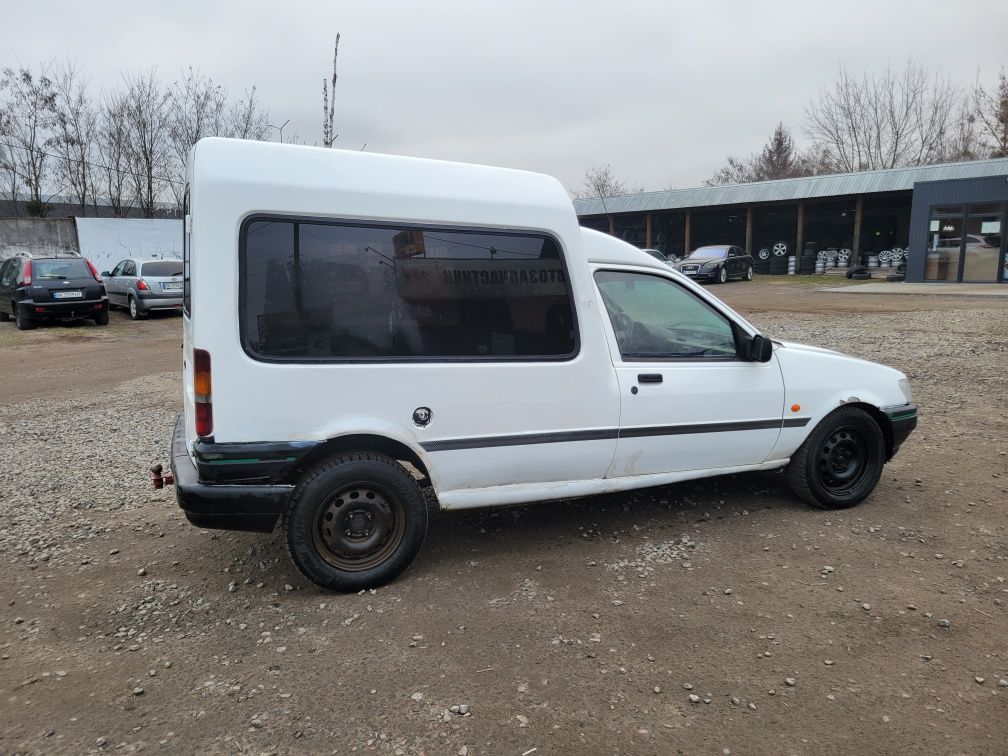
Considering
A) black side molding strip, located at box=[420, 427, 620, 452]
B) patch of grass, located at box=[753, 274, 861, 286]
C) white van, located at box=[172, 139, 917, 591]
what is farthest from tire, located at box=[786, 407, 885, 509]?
patch of grass, located at box=[753, 274, 861, 286]

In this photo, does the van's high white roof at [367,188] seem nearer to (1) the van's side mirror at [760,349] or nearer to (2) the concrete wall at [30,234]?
(1) the van's side mirror at [760,349]

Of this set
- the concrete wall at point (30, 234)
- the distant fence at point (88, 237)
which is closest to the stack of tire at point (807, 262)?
the distant fence at point (88, 237)

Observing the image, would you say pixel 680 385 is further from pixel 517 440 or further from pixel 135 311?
pixel 135 311

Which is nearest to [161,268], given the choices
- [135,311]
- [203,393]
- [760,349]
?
[135,311]

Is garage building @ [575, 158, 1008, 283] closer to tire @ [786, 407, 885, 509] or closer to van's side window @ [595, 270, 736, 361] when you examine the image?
tire @ [786, 407, 885, 509]

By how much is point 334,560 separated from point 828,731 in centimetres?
234

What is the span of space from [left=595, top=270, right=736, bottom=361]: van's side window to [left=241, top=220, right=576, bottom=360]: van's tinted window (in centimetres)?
44

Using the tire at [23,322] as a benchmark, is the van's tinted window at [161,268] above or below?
above

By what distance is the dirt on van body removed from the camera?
2705mm

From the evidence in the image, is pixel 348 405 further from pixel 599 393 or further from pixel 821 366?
pixel 821 366

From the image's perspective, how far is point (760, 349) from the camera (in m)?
4.43

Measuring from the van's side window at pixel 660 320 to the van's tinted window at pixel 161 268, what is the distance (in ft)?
52.9

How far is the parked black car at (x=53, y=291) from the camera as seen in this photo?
15.3m

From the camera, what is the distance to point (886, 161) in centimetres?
4262
